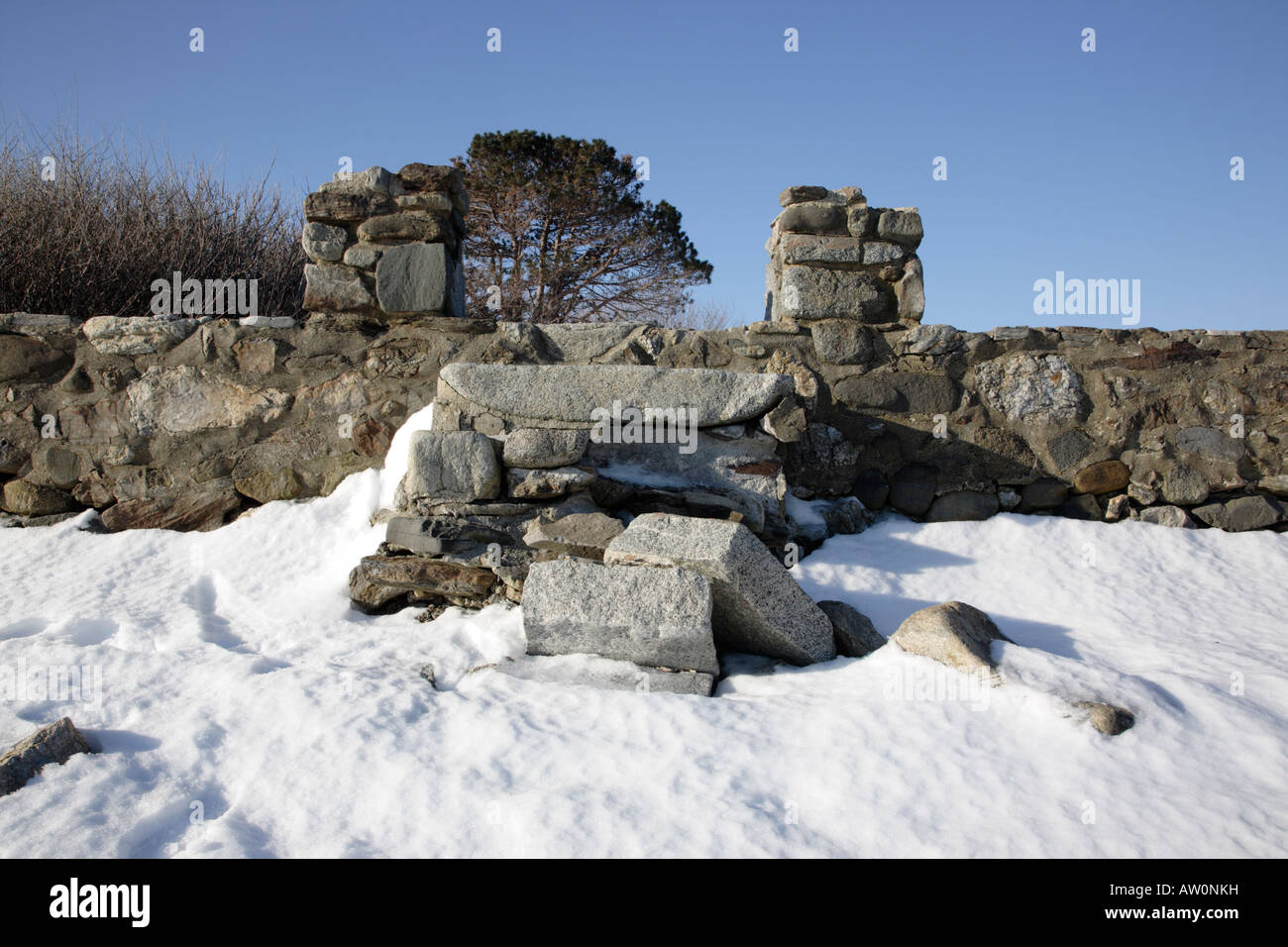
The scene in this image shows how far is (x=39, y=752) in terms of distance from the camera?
185cm

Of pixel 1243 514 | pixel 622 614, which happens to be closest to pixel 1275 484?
pixel 1243 514

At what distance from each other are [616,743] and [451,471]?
4.75 ft

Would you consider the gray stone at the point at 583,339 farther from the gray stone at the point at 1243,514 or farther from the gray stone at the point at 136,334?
the gray stone at the point at 1243,514

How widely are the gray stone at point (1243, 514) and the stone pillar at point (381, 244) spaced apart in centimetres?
369

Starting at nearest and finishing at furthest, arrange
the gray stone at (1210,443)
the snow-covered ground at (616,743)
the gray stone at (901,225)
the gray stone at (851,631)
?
the snow-covered ground at (616,743) → the gray stone at (851,631) → the gray stone at (1210,443) → the gray stone at (901,225)

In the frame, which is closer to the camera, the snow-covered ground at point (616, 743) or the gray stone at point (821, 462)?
the snow-covered ground at point (616, 743)

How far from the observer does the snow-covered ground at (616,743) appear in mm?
1667

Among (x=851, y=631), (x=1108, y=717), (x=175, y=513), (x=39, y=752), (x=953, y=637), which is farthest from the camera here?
(x=175, y=513)

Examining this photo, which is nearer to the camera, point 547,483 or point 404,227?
point 547,483

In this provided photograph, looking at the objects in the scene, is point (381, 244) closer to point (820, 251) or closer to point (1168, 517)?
point (820, 251)

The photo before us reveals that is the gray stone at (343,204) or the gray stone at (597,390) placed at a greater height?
the gray stone at (343,204)

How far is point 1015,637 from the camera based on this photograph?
282cm

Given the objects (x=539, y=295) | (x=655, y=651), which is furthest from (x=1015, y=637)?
(x=539, y=295)

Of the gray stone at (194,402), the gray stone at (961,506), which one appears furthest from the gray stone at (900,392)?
the gray stone at (194,402)
